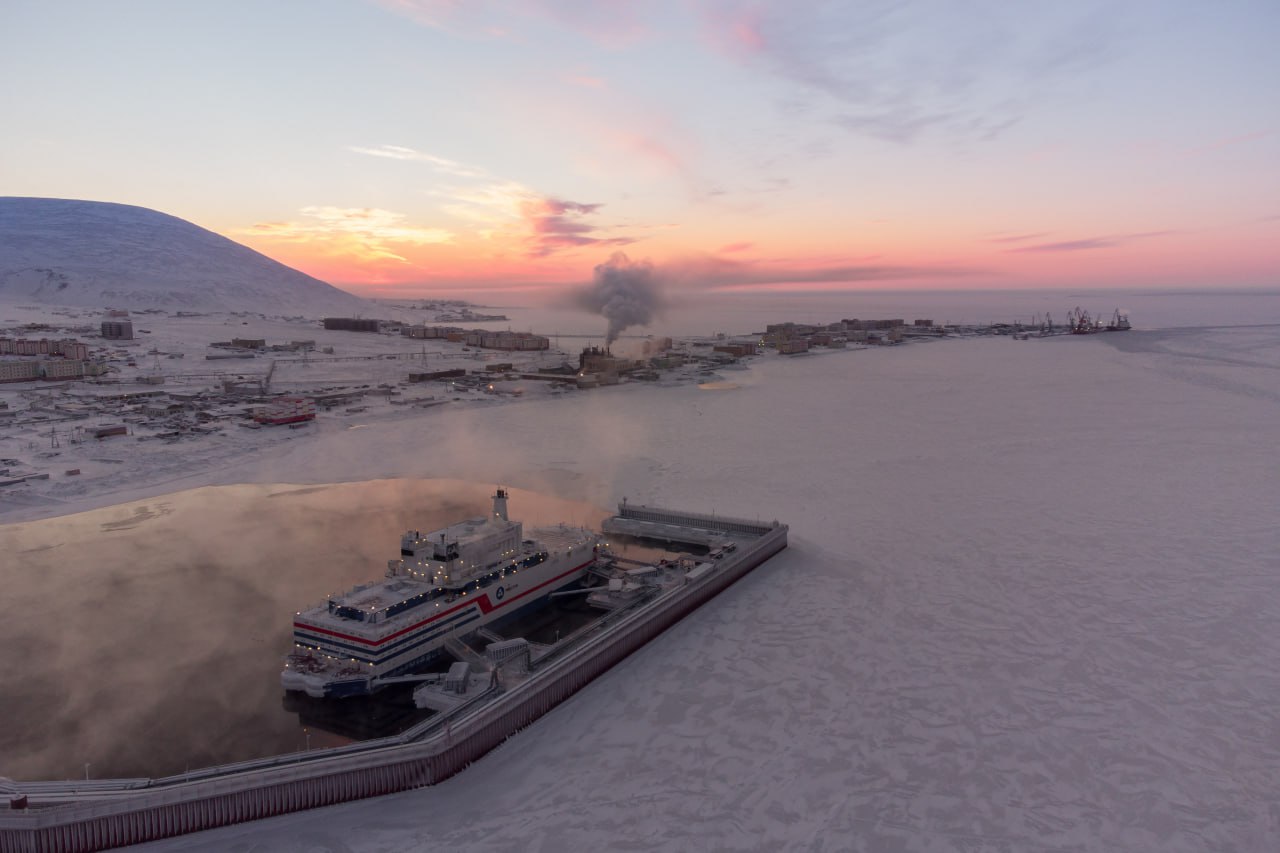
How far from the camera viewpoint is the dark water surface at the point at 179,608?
58.7 feet

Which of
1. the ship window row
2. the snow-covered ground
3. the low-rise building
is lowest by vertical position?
the snow-covered ground

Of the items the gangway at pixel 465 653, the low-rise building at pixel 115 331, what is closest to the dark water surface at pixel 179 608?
the gangway at pixel 465 653

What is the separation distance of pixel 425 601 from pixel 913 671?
15.4 meters

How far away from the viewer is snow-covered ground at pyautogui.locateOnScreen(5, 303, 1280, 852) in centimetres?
1522

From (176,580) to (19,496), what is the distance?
18099 mm

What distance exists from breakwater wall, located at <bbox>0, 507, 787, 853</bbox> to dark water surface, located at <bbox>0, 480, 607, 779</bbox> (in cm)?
175

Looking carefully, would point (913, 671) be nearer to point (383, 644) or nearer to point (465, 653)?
point (465, 653)

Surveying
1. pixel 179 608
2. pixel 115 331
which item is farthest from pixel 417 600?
pixel 115 331

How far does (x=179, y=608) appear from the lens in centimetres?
2509

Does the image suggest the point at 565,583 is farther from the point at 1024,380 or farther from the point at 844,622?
the point at 1024,380

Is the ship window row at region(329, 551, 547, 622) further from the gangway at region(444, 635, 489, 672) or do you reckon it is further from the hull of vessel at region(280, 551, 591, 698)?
the gangway at region(444, 635, 489, 672)

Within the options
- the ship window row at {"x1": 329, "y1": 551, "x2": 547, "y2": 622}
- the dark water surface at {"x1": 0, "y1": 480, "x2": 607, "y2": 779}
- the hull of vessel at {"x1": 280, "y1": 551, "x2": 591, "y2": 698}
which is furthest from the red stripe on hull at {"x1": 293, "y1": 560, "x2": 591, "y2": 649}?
the dark water surface at {"x1": 0, "y1": 480, "x2": 607, "y2": 779}

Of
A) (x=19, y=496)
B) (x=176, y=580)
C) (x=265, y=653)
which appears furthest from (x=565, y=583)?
(x=19, y=496)

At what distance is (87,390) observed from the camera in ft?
246
